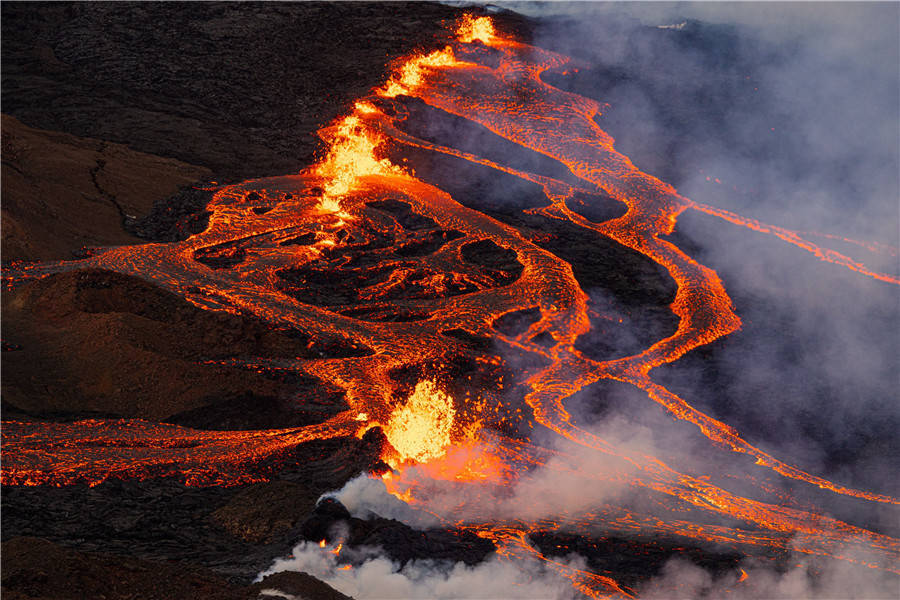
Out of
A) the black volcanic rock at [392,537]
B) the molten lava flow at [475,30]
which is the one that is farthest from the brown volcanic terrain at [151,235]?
the molten lava flow at [475,30]

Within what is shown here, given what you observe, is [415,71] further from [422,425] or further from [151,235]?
[422,425]

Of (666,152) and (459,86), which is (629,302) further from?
(459,86)

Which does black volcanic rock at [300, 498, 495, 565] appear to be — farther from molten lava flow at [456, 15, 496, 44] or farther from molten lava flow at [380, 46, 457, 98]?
molten lava flow at [456, 15, 496, 44]

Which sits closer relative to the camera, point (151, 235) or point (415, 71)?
point (151, 235)

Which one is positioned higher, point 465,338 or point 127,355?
point 127,355

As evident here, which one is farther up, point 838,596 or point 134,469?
point 838,596

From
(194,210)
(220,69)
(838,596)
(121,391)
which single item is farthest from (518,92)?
(838,596)

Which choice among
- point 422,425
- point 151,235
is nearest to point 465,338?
point 422,425

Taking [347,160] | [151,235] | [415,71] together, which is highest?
[415,71]
